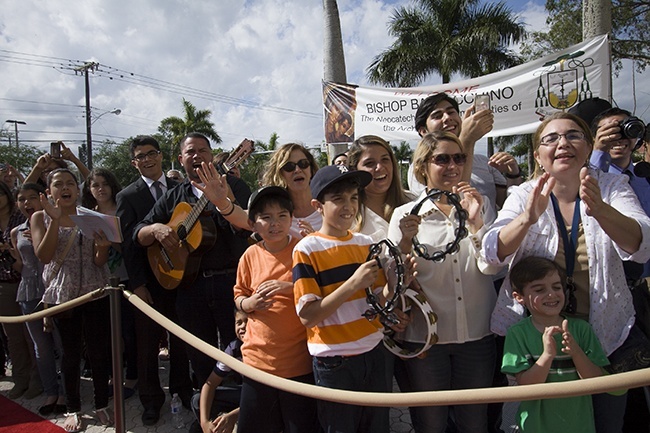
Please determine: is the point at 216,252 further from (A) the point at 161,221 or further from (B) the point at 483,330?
(B) the point at 483,330

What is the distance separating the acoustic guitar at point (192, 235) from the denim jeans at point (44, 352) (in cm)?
165

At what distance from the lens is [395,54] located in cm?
1825

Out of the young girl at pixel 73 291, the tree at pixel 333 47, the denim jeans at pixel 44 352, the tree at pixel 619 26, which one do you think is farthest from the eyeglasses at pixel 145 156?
the tree at pixel 619 26

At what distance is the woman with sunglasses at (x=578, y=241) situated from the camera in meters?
1.86

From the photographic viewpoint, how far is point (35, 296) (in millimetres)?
4090

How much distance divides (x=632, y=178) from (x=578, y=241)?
1142 mm

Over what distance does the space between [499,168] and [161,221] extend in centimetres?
283

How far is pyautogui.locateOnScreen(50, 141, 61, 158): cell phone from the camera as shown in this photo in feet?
15.8

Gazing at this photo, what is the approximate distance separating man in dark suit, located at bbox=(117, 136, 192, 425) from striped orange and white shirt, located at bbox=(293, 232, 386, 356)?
6.91 feet

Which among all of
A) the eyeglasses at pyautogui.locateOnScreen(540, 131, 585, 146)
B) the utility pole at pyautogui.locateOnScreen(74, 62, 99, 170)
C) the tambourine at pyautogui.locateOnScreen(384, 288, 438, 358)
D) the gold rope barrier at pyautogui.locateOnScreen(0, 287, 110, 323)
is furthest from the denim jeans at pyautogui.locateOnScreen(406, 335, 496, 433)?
the utility pole at pyautogui.locateOnScreen(74, 62, 99, 170)

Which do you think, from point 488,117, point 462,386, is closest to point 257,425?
point 462,386

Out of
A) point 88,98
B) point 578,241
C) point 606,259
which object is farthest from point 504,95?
point 88,98

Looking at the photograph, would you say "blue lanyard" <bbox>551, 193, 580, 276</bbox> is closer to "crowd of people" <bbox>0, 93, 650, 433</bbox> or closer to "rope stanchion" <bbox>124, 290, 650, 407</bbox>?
"crowd of people" <bbox>0, 93, 650, 433</bbox>

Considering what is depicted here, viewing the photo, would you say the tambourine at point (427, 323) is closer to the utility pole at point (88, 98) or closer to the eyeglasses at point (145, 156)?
the eyeglasses at point (145, 156)
